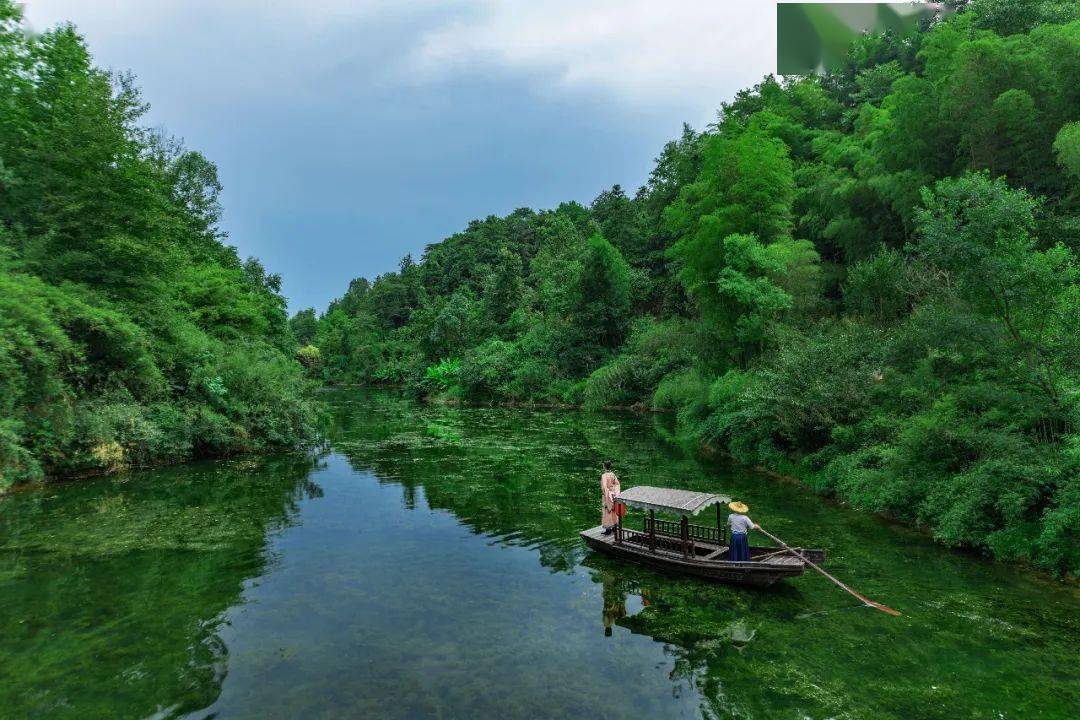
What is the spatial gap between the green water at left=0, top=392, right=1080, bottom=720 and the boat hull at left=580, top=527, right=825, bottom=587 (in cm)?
24

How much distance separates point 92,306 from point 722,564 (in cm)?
2050

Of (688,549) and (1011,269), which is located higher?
(1011,269)

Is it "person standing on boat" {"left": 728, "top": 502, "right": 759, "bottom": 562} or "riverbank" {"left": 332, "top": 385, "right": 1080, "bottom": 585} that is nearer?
"person standing on boat" {"left": 728, "top": 502, "right": 759, "bottom": 562}

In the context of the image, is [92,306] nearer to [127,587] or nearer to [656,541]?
[127,587]

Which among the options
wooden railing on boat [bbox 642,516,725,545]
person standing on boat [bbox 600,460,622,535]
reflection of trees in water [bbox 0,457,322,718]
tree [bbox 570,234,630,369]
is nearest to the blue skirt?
wooden railing on boat [bbox 642,516,725,545]

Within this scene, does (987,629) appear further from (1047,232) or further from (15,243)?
(15,243)

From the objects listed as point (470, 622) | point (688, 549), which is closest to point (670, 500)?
point (688, 549)

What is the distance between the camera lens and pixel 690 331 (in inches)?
1217

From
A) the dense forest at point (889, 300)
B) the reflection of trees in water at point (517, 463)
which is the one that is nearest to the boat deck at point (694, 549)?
the reflection of trees in water at point (517, 463)

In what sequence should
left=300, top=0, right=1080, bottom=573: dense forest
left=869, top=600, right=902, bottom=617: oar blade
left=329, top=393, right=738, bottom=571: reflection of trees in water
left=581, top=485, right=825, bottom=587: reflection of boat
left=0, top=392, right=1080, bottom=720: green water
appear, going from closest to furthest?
left=0, top=392, right=1080, bottom=720: green water
left=869, top=600, right=902, bottom=617: oar blade
left=581, top=485, right=825, bottom=587: reflection of boat
left=300, top=0, right=1080, bottom=573: dense forest
left=329, top=393, right=738, bottom=571: reflection of trees in water

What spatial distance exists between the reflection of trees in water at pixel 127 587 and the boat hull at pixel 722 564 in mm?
7340

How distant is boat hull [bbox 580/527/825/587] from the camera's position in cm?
1020

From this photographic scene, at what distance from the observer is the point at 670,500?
1197cm

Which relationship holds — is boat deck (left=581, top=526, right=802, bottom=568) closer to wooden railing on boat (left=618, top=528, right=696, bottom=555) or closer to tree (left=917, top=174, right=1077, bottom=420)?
wooden railing on boat (left=618, top=528, right=696, bottom=555)
